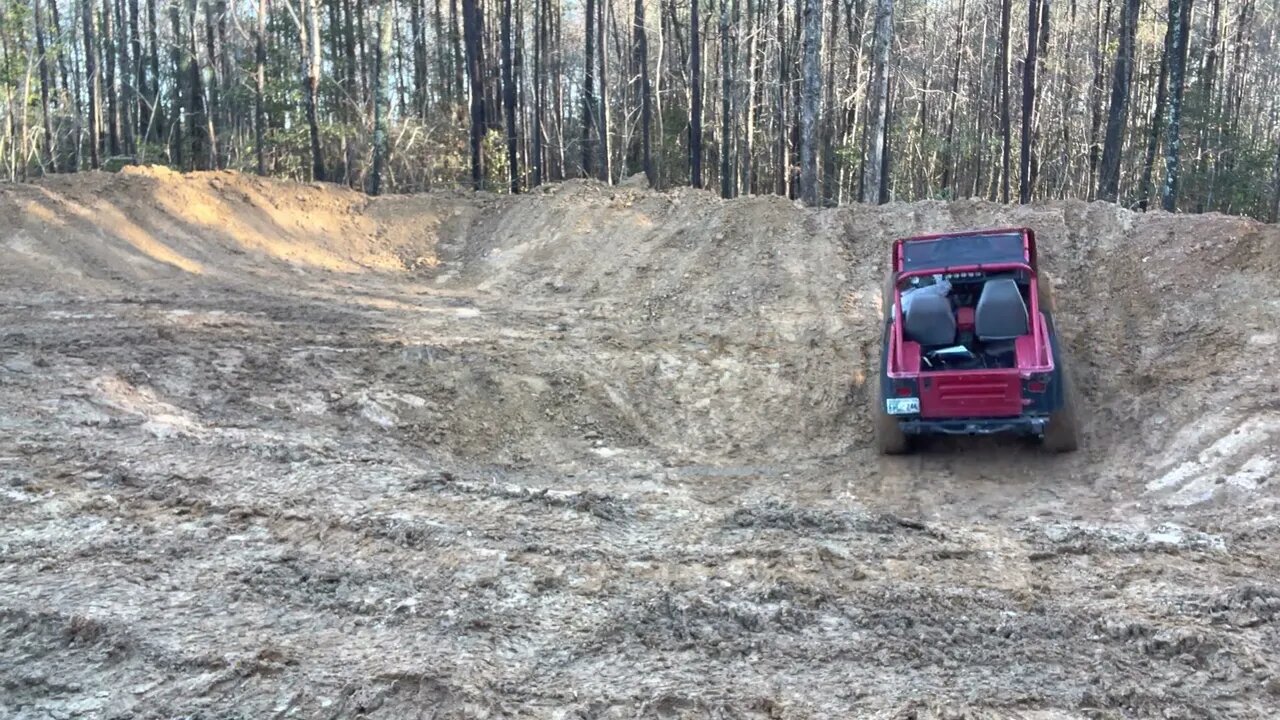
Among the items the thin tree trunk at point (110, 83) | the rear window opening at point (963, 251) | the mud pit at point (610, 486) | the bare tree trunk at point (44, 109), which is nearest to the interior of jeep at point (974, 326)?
the rear window opening at point (963, 251)

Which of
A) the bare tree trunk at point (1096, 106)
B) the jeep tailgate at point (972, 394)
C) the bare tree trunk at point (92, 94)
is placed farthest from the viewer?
the bare tree trunk at point (92, 94)

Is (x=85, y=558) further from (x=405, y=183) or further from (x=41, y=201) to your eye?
(x=405, y=183)

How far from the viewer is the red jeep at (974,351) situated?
30.0 feet

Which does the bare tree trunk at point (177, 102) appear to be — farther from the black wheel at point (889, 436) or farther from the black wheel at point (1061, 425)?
the black wheel at point (1061, 425)

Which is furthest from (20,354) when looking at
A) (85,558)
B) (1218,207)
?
(1218,207)

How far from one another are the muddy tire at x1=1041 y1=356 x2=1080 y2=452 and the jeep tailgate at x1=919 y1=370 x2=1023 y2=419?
0.54m

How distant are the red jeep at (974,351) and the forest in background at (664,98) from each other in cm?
1874

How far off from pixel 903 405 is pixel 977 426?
72 cm

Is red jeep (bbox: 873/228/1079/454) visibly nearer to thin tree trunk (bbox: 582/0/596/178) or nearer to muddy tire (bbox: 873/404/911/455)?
muddy tire (bbox: 873/404/911/455)

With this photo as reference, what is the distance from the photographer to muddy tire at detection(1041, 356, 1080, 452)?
9.45 metres

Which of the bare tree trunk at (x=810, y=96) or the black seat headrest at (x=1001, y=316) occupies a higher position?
the bare tree trunk at (x=810, y=96)

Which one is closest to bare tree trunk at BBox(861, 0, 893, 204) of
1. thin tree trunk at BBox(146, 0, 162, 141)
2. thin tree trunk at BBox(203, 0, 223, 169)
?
thin tree trunk at BBox(203, 0, 223, 169)

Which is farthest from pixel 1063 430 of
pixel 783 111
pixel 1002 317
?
pixel 783 111

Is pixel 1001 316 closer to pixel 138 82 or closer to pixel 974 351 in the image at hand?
pixel 974 351
